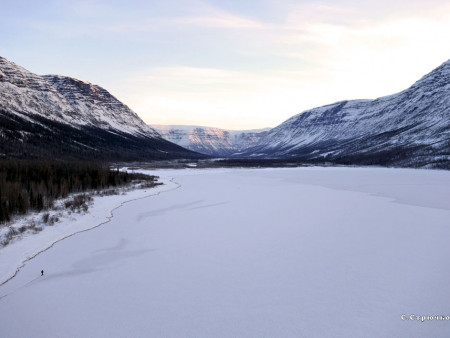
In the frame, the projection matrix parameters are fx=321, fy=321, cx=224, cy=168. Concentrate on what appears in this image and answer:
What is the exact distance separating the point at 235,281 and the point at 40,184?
2743 cm

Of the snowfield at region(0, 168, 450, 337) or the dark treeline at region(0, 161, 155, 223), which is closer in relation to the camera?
the snowfield at region(0, 168, 450, 337)

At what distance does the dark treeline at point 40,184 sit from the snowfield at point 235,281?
6.46 metres

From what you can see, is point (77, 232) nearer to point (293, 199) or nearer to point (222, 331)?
point (222, 331)

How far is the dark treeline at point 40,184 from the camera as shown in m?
22.2

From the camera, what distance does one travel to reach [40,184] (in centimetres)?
3159

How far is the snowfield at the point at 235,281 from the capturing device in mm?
8570

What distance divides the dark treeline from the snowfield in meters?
6.46

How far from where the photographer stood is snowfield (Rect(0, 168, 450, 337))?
28.1 ft

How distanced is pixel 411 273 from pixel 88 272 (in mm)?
12436

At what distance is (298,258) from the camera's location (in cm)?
1404

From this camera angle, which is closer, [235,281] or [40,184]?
[235,281]

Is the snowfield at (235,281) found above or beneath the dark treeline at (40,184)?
beneath

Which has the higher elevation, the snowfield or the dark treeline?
the dark treeline

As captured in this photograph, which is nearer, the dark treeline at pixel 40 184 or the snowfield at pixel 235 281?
the snowfield at pixel 235 281
